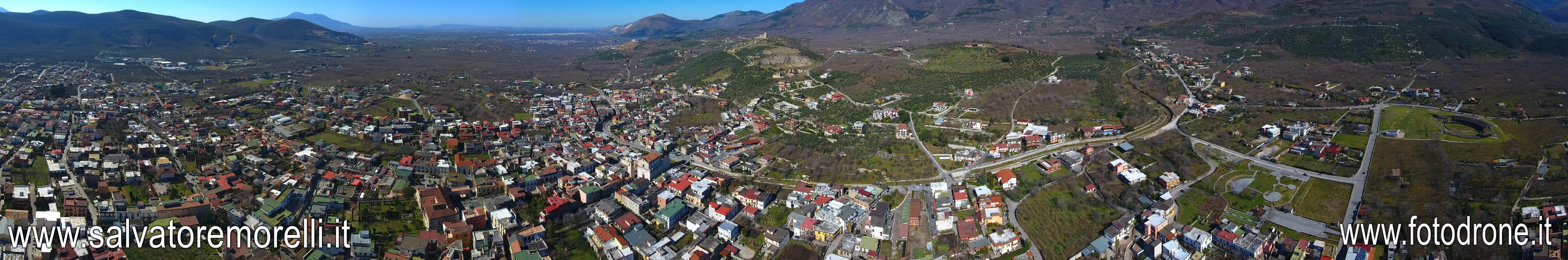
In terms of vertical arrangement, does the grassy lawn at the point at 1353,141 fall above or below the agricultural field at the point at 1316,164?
above

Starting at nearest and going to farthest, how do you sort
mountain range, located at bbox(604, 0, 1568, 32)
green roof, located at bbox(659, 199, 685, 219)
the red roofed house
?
1. green roof, located at bbox(659, 199, 685, 219)
2. the red roofed house
3. mountain range, located at bbox(604, 0, 1568, 32)

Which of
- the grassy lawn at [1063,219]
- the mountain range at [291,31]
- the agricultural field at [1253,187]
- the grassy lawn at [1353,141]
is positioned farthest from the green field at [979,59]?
the mountain range at [291,31]

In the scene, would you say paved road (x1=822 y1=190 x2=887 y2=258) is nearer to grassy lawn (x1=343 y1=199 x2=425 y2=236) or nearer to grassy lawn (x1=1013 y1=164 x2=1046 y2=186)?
grassy lawn (x1=1013 y1=164 x2=1046 y2=186)

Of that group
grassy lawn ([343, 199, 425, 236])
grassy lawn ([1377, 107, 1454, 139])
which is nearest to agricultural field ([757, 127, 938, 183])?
grassy lawn ([343, 199, 425, 236])

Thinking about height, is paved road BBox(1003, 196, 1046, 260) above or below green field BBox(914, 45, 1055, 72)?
below

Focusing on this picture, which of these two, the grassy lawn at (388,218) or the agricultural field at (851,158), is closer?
the grassy lawn at (388,218)

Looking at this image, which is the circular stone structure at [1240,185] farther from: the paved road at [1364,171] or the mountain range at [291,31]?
the mountain range at [291,31]

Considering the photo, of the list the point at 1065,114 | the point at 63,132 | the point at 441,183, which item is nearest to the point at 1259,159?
the point at 1065,114

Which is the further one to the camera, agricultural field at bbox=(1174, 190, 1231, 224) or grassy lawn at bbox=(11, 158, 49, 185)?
grassy lawn at bbox=(11, 158, 49, 185)
